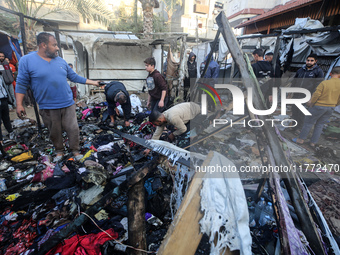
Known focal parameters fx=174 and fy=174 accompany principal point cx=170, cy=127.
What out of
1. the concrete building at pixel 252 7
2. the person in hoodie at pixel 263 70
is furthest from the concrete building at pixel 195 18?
the person in hoodie at pixel 263 70

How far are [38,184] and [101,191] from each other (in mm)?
1175

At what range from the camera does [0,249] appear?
1.83m

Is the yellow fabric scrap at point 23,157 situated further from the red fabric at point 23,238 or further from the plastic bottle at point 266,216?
the plastic bottle at point 266,216

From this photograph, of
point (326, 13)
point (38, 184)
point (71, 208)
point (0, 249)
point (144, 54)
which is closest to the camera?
point (0, 249)

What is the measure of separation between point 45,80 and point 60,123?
0.74m

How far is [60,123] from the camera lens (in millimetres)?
3029

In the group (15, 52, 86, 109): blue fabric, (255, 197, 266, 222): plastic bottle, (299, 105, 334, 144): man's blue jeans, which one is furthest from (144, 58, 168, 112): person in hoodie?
(299, 105, 334, 144): man's blue jeans

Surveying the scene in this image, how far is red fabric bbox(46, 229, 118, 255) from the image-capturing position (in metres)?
1.62

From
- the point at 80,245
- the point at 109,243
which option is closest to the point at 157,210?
the point at 109,243

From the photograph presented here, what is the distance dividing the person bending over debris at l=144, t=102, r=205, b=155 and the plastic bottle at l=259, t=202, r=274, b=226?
1.74 meters

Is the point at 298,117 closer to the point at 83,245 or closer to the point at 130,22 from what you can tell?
the point at 83,245

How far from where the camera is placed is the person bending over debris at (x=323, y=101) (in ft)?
11.5

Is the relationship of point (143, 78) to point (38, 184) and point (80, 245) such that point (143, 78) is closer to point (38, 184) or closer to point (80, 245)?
point (38, 184)

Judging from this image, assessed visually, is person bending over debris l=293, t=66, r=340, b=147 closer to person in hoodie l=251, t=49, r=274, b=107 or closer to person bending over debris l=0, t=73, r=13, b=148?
person in hoodie l=251, t=49, r=274, b=107
